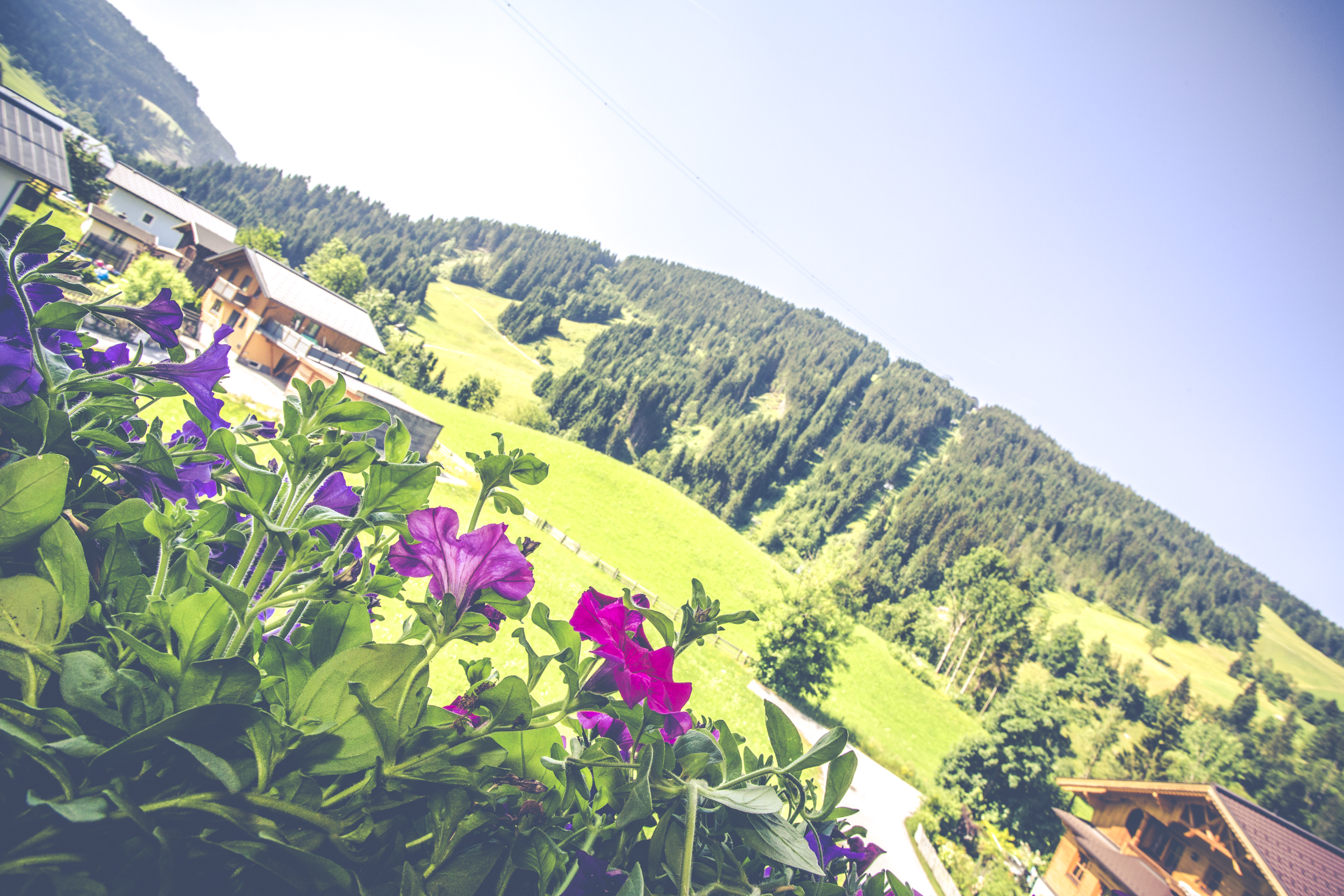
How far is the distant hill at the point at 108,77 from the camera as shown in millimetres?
97625

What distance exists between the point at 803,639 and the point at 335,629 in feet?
64.1

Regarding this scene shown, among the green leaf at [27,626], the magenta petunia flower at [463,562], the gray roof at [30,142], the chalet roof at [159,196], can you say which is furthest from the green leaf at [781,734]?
the chalet roof at [159,196]

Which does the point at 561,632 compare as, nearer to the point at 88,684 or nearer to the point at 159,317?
the point at 88,684

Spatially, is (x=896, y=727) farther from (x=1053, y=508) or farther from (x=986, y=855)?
(x=1053, y=508)

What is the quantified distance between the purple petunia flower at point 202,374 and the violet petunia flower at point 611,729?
661 mm

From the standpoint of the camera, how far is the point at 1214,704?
62000 mm

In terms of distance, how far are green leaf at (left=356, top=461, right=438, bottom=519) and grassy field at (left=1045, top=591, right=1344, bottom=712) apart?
234ft

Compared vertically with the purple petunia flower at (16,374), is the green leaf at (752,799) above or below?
above

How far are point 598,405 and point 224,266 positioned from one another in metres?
37.2

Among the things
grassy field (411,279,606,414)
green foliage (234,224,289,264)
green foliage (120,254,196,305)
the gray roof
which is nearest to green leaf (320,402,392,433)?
the gray roof

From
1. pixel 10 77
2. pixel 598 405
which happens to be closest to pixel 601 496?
A: pixel 598 405

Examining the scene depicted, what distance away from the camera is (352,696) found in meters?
0.50

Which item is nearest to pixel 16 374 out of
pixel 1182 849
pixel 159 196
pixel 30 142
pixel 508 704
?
pixel 508 704

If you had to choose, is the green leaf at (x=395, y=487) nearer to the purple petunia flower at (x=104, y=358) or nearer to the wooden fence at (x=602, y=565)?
the purple petunia flower at (x=104, y=358)
